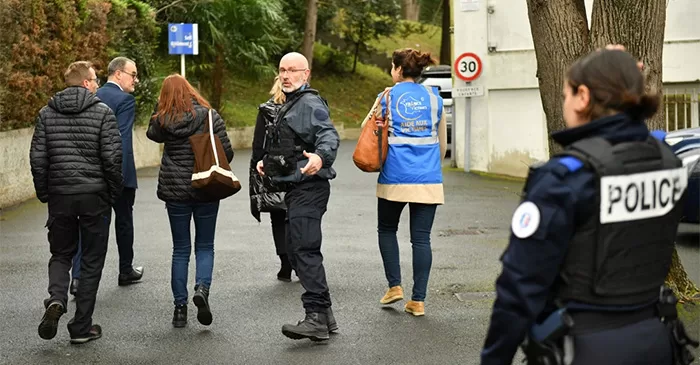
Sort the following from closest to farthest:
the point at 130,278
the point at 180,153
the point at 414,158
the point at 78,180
A: the point at 78,180 → the point at 180,153 → the point at 414,158 → the point at 130,278

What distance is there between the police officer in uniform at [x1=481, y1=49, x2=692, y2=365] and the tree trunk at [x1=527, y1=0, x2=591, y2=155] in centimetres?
445

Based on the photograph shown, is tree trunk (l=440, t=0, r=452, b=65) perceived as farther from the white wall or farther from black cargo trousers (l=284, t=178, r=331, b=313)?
black cargo trousers (l=284, t=178, r=331, b=313)

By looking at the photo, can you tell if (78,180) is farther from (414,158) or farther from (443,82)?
(443,82)

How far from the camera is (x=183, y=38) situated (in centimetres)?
2448

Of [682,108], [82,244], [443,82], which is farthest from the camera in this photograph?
[443,82]

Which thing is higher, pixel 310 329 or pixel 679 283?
pixel 679 283

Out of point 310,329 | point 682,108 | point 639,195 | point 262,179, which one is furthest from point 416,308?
point 682,108

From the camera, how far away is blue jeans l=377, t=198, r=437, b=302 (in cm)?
807

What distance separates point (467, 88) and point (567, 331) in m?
17.0

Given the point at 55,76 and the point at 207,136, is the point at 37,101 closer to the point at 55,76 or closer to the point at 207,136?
the point at 55,76

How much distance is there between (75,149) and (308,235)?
1.57m

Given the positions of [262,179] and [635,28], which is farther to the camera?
[262,179]

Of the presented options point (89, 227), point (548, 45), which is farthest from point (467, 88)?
point (89, 227)

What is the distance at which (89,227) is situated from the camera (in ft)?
24.4
